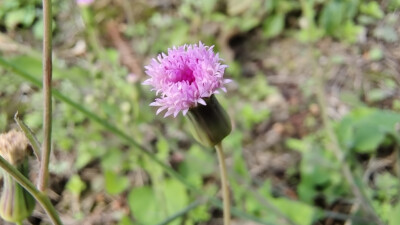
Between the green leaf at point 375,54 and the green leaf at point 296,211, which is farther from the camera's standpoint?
the green leaf at point 375,54

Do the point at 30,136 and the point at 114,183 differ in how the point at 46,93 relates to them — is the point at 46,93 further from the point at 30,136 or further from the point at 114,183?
the point at 114,183

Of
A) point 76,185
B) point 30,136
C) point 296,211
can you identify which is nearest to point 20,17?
point 76,185

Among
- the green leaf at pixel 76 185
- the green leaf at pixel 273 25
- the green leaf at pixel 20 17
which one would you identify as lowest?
the green leaf at pixel 76 185

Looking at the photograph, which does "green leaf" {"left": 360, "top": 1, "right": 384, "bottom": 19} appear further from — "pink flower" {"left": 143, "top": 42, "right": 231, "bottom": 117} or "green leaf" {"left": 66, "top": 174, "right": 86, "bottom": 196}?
"pink flower" {"left": 143, "top": 42, "right": 231, "bottom": 117}

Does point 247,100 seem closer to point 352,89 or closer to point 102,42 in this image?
point 352,89

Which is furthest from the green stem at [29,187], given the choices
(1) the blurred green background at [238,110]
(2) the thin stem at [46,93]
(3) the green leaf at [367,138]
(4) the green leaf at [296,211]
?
(3) the green leaf at [367,138]

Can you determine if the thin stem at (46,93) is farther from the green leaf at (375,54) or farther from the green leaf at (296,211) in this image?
the green leaf at (375,54)
